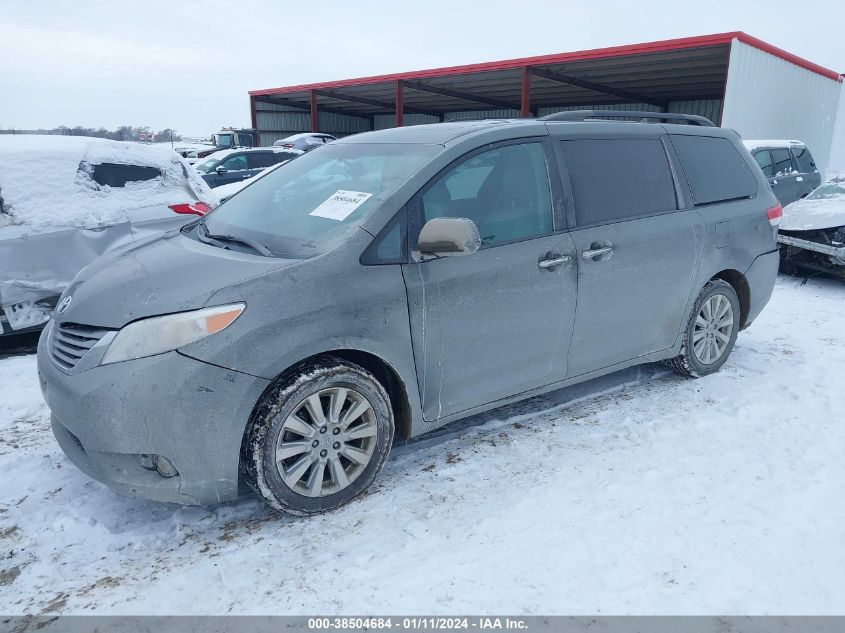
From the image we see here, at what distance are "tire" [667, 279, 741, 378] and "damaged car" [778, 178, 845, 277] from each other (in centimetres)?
386

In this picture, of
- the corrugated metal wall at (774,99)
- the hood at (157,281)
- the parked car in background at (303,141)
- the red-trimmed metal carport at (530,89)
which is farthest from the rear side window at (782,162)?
the parked car in background at (303,141)

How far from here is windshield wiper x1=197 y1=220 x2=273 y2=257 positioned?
3.02 metres

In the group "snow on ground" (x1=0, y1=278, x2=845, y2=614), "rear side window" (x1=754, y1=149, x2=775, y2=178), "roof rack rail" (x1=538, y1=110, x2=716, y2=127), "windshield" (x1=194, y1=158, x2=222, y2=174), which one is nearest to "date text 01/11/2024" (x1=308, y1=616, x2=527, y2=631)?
"snow on ground" (x1=0, y1=278, x2=845, y2=614)

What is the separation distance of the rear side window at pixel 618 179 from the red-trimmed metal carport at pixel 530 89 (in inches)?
500

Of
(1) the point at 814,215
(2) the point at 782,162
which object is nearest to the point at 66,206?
(1) the point at 814,215

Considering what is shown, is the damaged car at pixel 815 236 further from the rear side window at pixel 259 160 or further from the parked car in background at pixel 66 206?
the rear side window at pixel 259 160

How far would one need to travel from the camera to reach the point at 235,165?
15.6 meters

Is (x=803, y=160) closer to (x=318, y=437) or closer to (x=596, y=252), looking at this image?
(x=596, y=252)

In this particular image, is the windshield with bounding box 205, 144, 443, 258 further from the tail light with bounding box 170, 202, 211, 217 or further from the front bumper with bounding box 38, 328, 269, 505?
the tail light with bounding box 170, 202, 211, 217

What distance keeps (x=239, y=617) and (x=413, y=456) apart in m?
1.42

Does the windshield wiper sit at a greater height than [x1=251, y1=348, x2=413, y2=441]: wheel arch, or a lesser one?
greater

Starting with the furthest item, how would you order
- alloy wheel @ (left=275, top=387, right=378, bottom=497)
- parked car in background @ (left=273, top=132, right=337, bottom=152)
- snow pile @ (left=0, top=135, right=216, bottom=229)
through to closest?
parked car in background @ (left=273, top=132, right=337, bottom=152) < snow pile @ (left=0, top=135, right=216, bottom=229) < alloy wheel @ (left=275, top=387, right=378, bottom=497)

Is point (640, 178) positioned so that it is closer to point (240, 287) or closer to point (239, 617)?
point (240, 287)

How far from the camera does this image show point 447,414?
3.27 m
